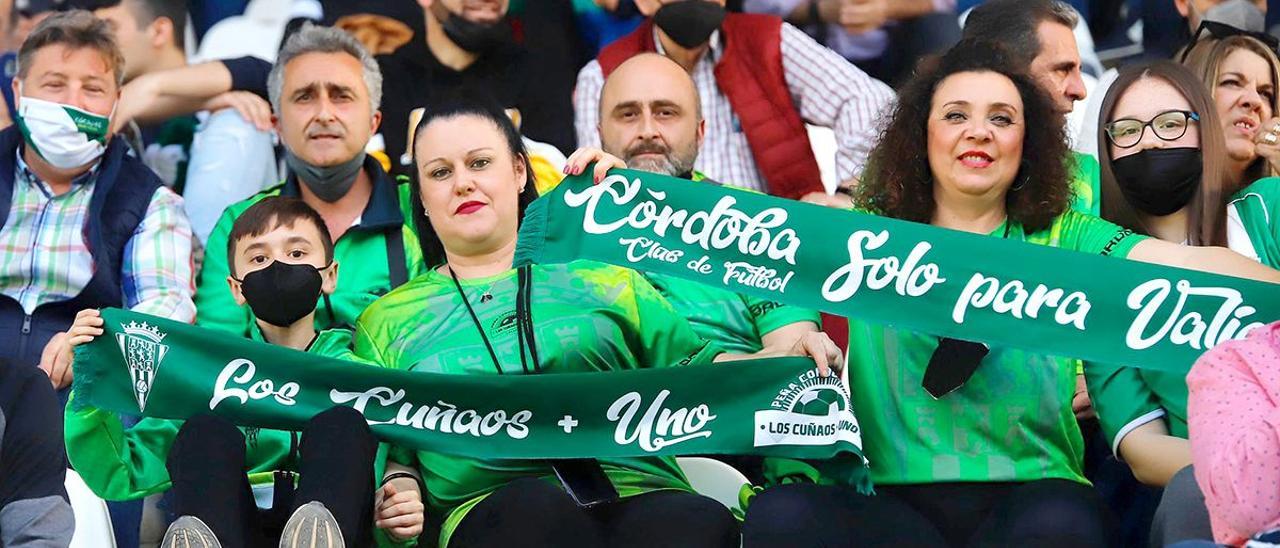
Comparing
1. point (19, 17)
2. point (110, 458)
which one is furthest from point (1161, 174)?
point (19, 17)

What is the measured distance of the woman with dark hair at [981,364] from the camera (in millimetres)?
3895

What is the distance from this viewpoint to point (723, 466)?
14.7 feet

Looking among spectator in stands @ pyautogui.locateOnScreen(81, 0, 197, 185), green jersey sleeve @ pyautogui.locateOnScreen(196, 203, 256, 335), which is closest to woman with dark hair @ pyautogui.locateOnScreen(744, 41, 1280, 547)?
green jersey sleeve @ pyautogui.locateOnScreen(196, 203, 256, 335)

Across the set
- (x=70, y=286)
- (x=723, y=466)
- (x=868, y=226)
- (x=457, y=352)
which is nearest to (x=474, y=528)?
(x=457, y=352)

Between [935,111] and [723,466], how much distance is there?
39.4 inches

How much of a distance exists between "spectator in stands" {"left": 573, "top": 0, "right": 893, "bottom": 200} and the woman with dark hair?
123 centimetres

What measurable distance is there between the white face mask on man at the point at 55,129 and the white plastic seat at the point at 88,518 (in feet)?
4.01

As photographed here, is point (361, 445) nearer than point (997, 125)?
Yes

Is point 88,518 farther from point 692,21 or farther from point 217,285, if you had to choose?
point 692,21

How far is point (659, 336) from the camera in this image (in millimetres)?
4332

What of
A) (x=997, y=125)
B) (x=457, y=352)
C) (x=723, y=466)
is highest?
(x=997, y=125)

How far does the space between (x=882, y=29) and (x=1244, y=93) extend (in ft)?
4.23

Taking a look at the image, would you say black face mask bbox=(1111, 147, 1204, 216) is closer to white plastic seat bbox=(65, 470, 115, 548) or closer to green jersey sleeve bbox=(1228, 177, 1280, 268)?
green jersey sleeve bbox=(1228, 177, 1280, 268)

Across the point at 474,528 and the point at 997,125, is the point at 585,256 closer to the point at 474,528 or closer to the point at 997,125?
the point at 474,528
